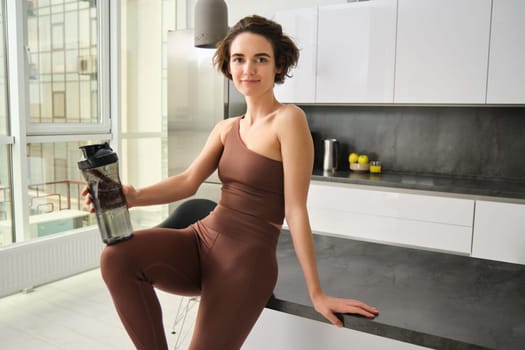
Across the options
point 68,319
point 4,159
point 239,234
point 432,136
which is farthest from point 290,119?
point 4,159

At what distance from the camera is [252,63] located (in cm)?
136

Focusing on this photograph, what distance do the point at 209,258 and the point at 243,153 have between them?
315mm

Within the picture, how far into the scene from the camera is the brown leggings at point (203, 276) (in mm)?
1170

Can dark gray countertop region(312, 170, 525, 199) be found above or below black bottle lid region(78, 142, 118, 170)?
below

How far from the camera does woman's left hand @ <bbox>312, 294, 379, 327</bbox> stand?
3.79 feet

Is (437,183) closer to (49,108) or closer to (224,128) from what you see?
(224,128)

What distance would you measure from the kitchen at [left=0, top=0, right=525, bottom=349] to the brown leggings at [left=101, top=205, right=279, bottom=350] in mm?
1698

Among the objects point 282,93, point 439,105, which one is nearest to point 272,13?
point 282,93

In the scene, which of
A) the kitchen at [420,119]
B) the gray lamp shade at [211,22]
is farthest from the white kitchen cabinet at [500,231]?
the gray lamp shade at [211,22]

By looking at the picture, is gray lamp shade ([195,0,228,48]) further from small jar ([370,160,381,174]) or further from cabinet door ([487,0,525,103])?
small jar ([370,160,381,174])

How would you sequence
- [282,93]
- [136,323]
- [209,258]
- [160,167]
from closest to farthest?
[136,323], [209,258], [282,93], [160,167]

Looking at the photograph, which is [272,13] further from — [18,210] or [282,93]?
[18,210]

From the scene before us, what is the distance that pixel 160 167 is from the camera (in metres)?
4.63

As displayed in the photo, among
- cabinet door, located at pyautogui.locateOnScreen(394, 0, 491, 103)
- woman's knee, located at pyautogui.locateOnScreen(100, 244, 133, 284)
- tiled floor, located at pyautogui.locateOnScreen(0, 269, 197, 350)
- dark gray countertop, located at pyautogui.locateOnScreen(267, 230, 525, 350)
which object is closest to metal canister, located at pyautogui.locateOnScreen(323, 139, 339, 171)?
cabinet door, located at pyautogui.locateOnScreen(394, 0, 491, 103)
